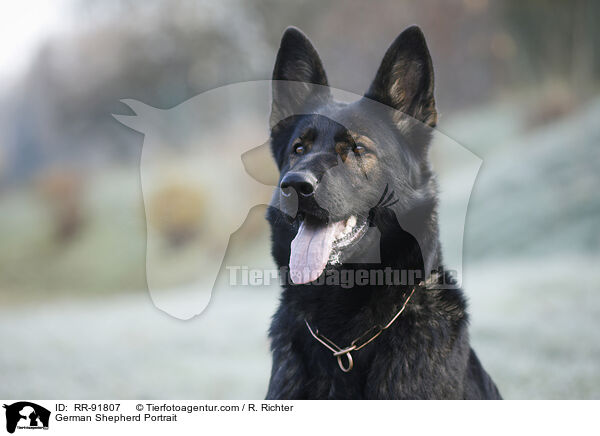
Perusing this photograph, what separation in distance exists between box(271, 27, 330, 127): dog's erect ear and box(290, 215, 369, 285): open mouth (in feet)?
2.24

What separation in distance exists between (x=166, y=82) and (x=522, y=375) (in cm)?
393

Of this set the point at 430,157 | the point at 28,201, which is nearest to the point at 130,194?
the point at 28,201

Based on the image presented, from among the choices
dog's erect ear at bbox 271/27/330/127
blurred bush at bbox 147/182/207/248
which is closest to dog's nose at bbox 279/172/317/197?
dog's erect ear at bbox 271/27/330/127

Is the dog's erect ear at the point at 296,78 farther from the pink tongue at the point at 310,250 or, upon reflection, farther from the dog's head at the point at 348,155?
the pink tongue at the point at 310,250

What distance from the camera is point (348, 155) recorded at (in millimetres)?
2484

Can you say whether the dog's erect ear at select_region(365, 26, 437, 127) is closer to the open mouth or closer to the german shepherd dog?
the german shepherd dog

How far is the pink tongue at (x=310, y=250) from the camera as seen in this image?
2301 millimetres

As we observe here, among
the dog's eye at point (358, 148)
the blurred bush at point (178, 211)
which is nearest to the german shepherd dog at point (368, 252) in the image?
the dog's eye at point (358, 148)
